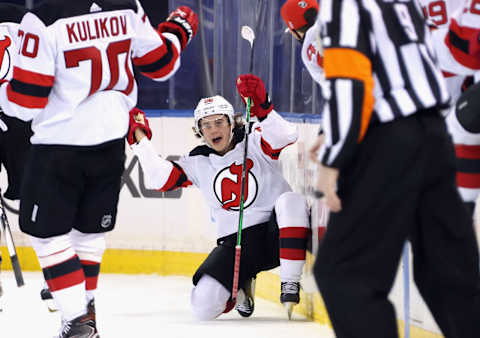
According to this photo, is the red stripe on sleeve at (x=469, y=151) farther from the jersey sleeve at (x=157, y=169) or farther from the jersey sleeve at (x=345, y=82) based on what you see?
the jersey sleeve at (x=157, y=169)

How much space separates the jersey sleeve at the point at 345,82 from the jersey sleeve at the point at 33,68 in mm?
923

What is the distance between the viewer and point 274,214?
2939 mm

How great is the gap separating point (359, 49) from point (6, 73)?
216 centimetres

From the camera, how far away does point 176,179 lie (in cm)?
304

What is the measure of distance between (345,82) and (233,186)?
169 centimetres

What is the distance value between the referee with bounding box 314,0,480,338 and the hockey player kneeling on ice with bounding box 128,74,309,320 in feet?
4.49

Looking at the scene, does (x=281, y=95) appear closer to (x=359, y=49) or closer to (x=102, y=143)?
(x=102, y=143)

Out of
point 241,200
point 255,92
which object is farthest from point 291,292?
point 255,92

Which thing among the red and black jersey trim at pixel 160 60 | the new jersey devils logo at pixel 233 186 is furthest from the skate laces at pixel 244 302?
the red and black jersey trim at pixel 160 60

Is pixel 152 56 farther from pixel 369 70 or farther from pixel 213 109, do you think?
pixel 369 70

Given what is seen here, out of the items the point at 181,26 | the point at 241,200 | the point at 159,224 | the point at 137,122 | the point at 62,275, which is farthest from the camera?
the point at 159,224

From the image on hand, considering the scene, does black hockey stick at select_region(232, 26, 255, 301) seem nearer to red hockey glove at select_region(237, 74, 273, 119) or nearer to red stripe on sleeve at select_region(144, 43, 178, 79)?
red hockey glove at select_region(237, 74, 273, 119)

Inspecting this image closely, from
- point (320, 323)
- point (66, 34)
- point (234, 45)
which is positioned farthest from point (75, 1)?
point (234, 45)

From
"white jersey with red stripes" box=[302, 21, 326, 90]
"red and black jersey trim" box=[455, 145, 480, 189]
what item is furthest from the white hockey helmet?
"red and black jersey trim" box=[455, 145, 480, 189]
